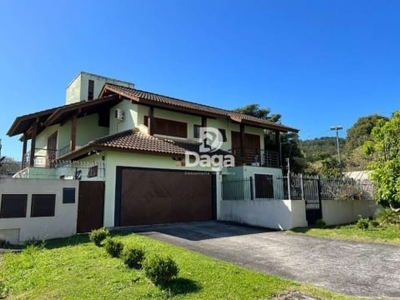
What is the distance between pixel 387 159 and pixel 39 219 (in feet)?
47.1

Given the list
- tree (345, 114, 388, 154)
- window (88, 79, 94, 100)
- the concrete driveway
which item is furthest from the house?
tree (345, 114, 388, 154)

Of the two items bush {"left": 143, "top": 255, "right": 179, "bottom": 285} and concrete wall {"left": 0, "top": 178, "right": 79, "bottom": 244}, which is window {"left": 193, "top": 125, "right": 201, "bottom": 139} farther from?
bush {"left": 143, "top": 255, "right": 179, "bottom": 285}

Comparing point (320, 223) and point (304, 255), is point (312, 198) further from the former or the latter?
point (304, 255)

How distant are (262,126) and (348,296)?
17658 mm

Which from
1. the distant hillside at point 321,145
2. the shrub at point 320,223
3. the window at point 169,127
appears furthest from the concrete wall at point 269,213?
the distant hillside at point 321,145

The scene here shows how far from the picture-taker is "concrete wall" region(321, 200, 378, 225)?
51.8 feet

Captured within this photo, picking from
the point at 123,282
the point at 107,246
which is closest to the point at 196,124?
the point at 107,246

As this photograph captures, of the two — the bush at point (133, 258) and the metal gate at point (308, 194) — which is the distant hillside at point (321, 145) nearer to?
the metal gate at point (308, 194)

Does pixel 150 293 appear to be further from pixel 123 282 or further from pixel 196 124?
pixel 196 124

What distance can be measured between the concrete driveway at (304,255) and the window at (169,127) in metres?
6.73

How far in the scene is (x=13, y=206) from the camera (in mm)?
11203

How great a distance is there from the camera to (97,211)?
13.4 m

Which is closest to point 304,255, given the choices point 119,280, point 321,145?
point 119,280

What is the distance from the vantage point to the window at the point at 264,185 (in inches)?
777
